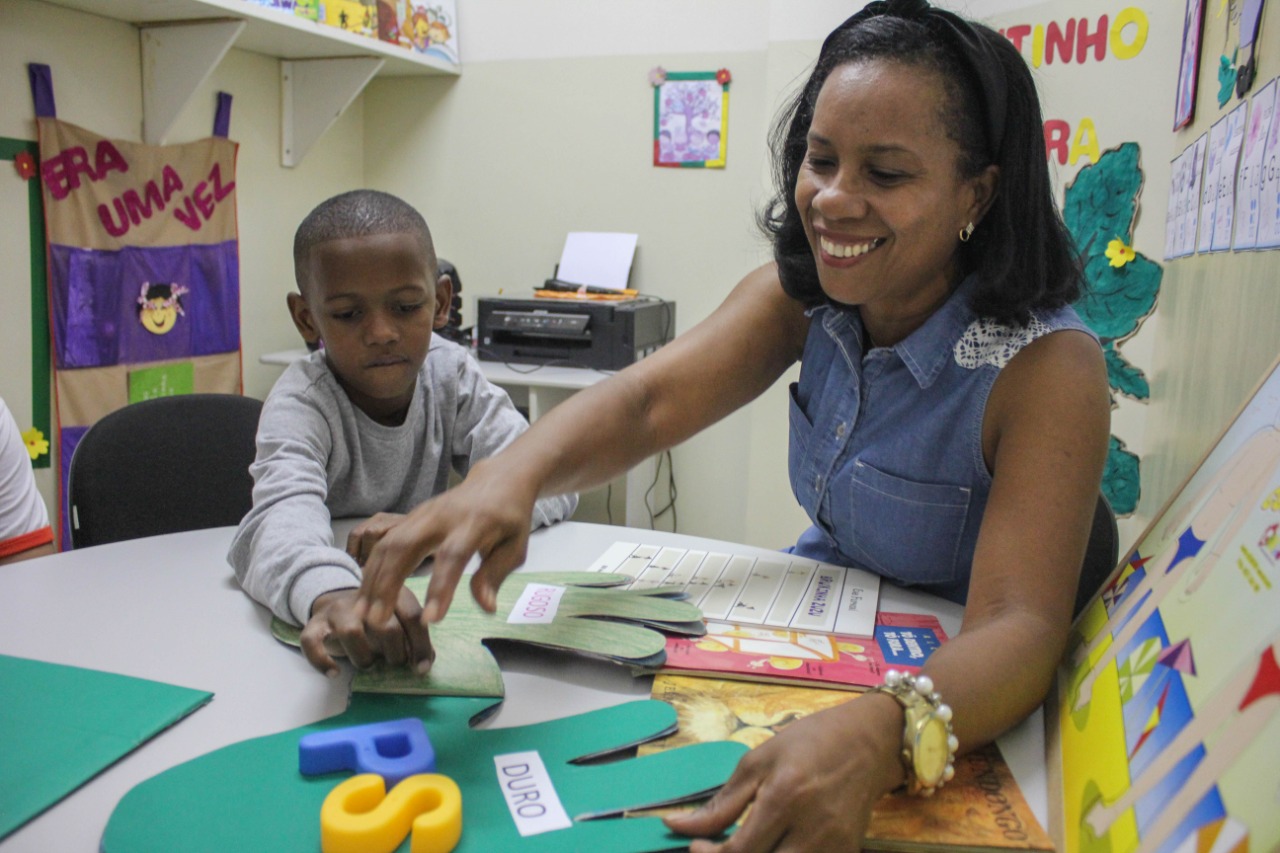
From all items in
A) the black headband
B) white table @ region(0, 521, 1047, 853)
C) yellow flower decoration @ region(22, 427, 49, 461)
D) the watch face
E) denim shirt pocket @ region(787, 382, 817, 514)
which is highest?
the black headband

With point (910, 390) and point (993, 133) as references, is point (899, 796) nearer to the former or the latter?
point (910, 390)

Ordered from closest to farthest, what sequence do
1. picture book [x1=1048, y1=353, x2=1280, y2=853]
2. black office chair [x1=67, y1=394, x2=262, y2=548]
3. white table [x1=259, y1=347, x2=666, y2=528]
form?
picture book [x1=1048, y1=353, x2=1280, y2=853] → black office chair [x1=67, y1=394, x2=262, y2=548] → white table [x1=259, y1=347, x2=666, y2=528]

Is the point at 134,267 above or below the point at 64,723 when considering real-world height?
above

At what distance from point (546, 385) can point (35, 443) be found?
48.0 inches

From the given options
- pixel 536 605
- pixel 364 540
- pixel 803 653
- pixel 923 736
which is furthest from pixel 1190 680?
pixel 364 540

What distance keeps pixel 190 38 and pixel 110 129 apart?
0.98ft

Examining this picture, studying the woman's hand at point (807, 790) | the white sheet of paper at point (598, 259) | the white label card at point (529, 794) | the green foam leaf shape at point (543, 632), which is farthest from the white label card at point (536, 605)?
the white sheet of paper at point (598, 259)

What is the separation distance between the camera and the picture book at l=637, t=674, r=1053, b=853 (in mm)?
590

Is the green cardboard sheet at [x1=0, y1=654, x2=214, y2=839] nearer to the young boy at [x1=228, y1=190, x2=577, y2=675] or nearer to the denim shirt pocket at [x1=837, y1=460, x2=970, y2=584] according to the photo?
the young boy at [x1=228, y1=190, x2=577, y2=675]

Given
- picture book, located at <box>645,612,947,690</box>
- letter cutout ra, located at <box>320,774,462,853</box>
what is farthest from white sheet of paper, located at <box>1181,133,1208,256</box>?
letter cutout ra, located at <box>320,774,462,853</box>

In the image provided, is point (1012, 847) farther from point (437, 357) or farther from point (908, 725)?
point (437, 357)

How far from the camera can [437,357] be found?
1419 millimetres

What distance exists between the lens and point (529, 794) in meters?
0.63

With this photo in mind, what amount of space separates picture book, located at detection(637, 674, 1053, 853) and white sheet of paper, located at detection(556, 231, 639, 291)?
2261 mm
